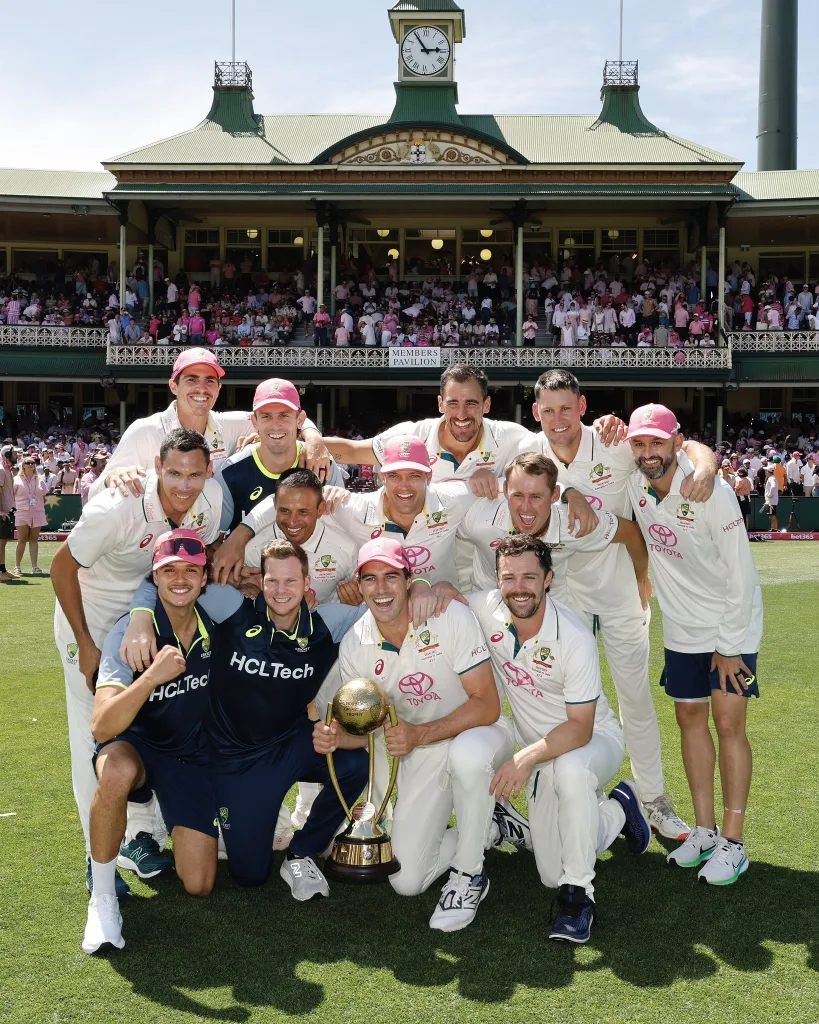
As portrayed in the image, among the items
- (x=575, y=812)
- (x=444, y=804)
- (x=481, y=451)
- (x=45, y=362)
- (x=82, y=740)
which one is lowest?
(x=444, y=804)

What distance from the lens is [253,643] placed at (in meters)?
5.12

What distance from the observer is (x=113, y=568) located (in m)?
5.38

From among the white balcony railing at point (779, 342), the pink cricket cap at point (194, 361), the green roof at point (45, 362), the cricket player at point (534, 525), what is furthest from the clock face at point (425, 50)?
the cricket player at point (534, 525)

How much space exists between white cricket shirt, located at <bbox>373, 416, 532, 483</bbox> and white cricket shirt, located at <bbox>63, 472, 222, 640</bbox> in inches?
49.5

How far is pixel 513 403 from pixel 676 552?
26395mm

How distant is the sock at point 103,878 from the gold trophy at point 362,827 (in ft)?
3.08

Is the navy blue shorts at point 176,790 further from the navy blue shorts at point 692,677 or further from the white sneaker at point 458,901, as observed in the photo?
the navy blue shorts at point 692,677

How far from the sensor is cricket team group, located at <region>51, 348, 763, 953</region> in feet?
15.8

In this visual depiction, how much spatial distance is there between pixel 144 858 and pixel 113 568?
4.71 feet

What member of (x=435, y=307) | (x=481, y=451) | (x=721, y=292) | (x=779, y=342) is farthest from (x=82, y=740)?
(x=779, y=342)

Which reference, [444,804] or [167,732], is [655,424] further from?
[167,732]

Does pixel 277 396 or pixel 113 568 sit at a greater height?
pixel 277 396

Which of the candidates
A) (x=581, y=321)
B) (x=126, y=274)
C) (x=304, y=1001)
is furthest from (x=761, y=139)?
(x=304, y=1001)

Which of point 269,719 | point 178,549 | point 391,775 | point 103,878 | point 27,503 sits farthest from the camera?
point 27,503
